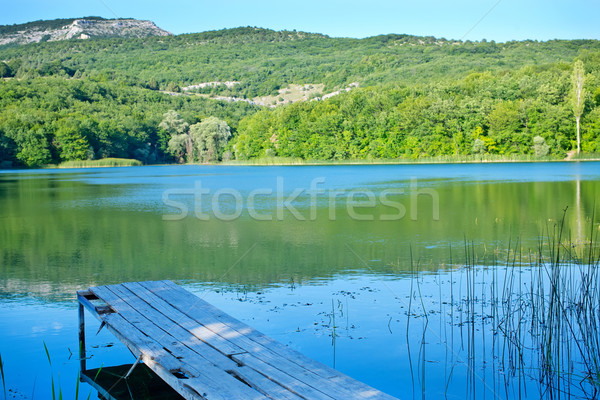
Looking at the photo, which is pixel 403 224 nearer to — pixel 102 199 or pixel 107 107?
pixel 102 199

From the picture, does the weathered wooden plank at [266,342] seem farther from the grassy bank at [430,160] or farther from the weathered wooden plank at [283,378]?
the grassy bank at [430,160]

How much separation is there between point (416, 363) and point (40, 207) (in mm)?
15840

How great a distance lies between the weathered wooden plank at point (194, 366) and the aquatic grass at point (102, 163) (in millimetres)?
67827

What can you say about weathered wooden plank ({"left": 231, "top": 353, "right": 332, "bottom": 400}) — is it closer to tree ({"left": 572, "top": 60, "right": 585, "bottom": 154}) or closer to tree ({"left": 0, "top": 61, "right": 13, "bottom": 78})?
tree ({"left": 572, "top": 60, "right": 585, "bottom": 154})

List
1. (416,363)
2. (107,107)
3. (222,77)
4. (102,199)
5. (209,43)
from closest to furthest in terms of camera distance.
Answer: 1. (416,363)
2. (102,199)
3. (107,107)
4. (222,77)
5. (209,43)

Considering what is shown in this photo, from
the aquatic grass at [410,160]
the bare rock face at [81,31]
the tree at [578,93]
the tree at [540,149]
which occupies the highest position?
the bare rock face at [81,31]

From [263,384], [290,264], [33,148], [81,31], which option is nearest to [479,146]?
[33,148]

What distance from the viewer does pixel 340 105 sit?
243 feet

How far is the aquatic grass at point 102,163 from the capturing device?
6762 cm

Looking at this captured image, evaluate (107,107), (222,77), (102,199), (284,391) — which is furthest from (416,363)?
(222,77)

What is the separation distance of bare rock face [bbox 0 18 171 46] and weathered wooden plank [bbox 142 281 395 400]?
171 m

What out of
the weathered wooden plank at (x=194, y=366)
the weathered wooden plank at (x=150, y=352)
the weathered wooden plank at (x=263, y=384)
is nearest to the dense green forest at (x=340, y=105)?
the weathered wooden plank at (x=194, y=366)

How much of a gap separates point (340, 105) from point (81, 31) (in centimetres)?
11763

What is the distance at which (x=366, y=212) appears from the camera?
14.8 m
